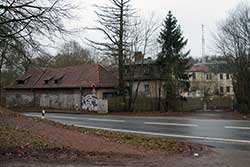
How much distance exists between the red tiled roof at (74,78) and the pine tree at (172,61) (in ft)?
25.3

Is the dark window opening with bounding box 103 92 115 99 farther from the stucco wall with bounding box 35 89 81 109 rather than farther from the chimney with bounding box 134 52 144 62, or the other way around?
the chimney with bounding box 134 52 144 62

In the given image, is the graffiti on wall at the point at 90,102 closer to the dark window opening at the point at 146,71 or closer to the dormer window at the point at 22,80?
the dark window opening at the point at 146,71

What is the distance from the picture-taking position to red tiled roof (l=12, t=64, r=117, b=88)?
47.7 m

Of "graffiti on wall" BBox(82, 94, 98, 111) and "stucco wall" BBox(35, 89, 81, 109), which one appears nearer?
"graffiti on wall" BBox(82, 94, 98, 111)

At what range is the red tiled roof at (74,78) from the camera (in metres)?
47.7

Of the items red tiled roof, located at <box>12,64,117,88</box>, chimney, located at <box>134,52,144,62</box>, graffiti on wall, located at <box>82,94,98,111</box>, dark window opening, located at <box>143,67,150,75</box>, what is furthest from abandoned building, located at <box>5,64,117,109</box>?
chimney, located at <box>134,52,144,62</box>

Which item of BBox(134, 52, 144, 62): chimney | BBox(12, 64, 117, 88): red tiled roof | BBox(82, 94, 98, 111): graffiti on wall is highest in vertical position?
BBox(134, 52, 144, 62): chimney

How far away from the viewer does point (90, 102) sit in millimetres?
44844

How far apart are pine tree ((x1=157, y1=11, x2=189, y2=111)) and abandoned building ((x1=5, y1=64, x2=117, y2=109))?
303 inches

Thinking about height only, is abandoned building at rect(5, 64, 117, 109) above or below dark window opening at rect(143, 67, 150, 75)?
below

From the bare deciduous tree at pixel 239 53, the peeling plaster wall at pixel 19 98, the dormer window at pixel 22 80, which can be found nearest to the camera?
the bare deciduous tree at pixel 239 53

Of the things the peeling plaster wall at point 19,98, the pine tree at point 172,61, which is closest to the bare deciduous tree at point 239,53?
the pine tree at point 172,61

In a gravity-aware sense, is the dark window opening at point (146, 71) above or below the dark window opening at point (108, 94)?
above

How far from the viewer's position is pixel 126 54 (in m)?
41.2
